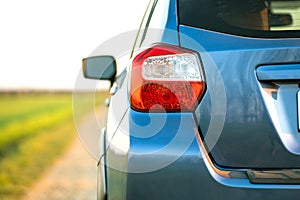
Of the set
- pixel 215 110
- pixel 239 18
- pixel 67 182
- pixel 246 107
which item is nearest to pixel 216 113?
pixel 215 110

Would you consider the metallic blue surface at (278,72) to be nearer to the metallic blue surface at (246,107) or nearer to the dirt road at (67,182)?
the metallic blue surface at (246,107)

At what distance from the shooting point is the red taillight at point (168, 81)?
2.54 m

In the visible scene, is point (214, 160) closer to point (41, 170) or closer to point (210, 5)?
point (210, 5)

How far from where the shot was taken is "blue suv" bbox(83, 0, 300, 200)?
2426 millimetres

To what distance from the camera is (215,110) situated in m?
2.49

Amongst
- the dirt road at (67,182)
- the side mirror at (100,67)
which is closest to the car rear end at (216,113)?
the side mirror at (100,67)

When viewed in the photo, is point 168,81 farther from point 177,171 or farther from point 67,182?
point 67,182

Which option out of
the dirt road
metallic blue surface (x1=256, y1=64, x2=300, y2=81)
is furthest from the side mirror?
the dirt road

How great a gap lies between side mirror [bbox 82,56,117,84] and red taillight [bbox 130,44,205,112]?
1.29 m

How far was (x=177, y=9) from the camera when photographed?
8.84 feet

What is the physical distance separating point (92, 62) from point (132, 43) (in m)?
0.52

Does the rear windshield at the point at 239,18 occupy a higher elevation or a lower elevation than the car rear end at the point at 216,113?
higher

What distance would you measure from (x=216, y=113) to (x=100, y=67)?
1675 millimetres

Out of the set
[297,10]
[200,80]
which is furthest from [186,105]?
[297,10]
